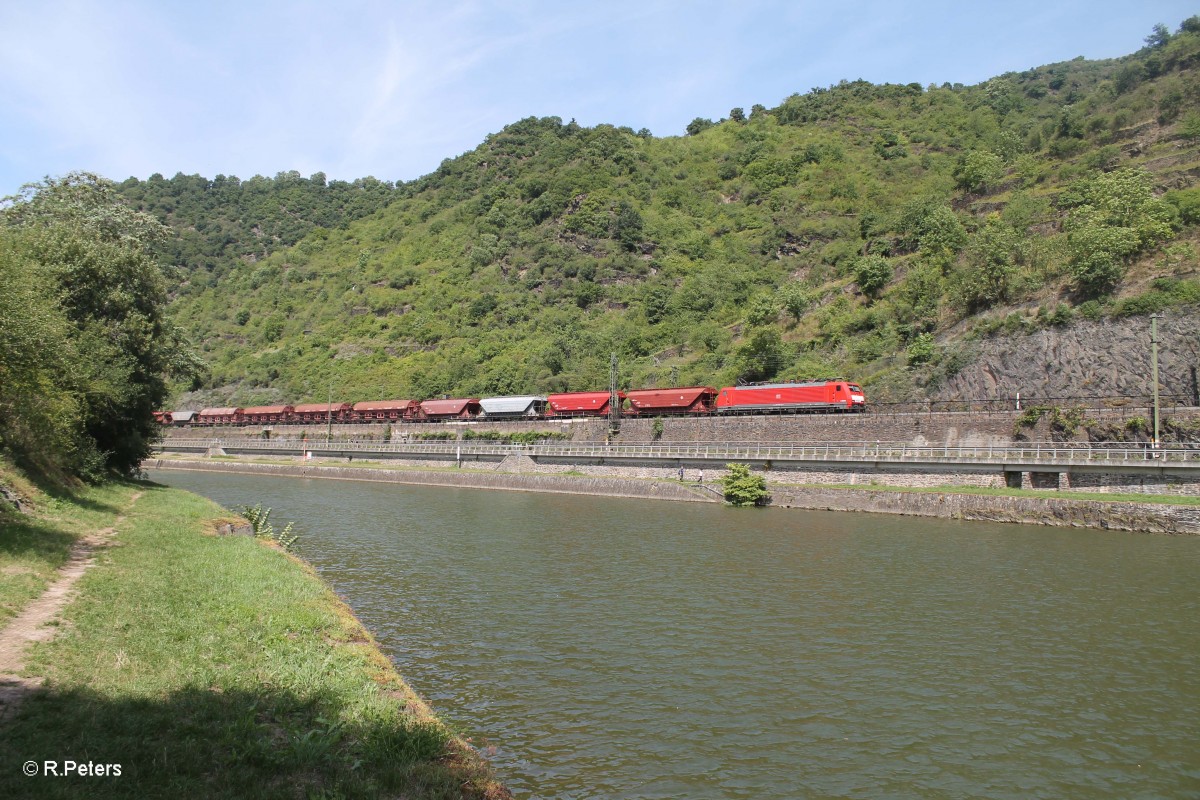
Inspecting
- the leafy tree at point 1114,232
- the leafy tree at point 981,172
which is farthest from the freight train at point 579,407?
the leafy tree at point 981,172

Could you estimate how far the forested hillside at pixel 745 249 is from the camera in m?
47.1

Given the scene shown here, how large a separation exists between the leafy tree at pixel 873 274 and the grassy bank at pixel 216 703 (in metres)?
60.4

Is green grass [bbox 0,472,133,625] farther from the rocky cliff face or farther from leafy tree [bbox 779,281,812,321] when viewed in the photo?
leafy tree [bbox 779,281,812,321]

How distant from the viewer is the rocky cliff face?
33.4 metres

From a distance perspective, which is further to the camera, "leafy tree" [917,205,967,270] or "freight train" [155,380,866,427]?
"leafy tree" [917,205,967,270]

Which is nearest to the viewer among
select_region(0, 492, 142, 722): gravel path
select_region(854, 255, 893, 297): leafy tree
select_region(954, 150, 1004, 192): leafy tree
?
select_region(0, 492, 142, 722): gravel path

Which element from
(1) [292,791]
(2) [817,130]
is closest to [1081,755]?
(1) [292,791]

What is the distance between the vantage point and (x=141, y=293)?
2847 centimetres

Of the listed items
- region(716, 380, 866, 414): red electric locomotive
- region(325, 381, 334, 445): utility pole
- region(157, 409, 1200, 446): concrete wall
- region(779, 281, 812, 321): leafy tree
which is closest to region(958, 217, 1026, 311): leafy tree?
region(716, 380, 866, 414): red electric locomotive

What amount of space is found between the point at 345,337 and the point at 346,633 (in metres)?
107

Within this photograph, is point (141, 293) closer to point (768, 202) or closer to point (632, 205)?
point (632, 205)

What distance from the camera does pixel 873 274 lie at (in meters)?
63.2

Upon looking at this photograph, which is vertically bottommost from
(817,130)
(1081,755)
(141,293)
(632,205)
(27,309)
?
(1081,755)

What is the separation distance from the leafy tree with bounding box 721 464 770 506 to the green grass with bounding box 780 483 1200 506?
1890mm
